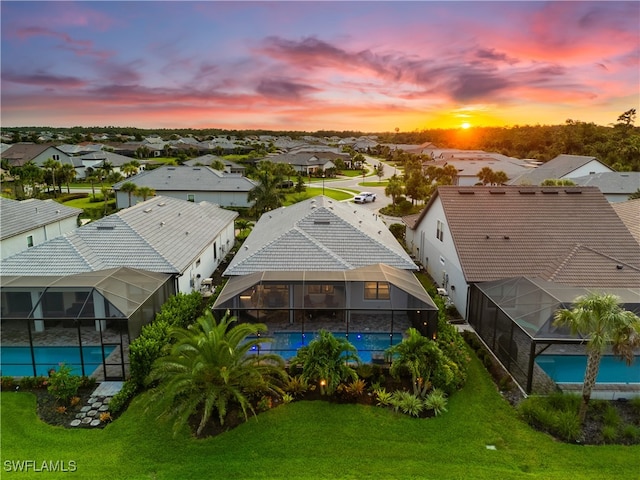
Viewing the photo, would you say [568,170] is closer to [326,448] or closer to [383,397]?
[383,397]

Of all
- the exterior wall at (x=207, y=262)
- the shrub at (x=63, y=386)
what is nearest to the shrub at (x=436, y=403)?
the shrub at (x=63, y=386)

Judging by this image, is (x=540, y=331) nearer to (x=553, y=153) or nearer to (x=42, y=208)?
A: (x=42, y=208)

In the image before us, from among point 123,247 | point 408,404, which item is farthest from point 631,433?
point 123,247

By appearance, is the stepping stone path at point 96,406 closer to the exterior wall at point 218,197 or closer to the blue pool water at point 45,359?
the blue pool water at point 45,359

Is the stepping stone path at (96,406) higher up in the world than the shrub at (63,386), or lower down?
lower down

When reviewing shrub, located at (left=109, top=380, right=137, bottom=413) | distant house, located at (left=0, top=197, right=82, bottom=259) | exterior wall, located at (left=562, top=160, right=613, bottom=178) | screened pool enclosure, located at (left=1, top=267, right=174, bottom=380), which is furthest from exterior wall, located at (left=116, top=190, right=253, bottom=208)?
exterior wall, located at (left=562, top=160, right=613, bottom=178)

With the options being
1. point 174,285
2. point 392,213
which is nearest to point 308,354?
point 174,285
